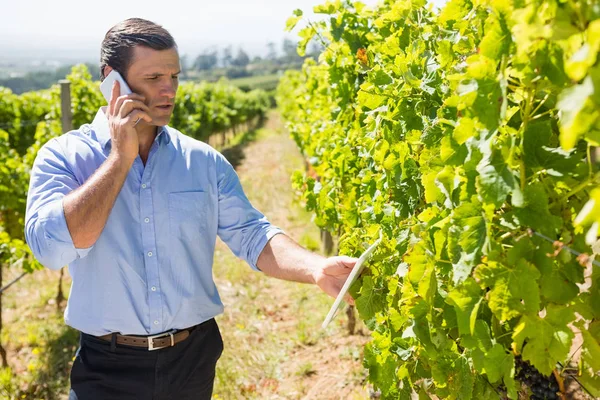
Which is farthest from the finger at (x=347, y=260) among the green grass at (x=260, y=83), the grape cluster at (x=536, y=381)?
the green grass at (x=260, y=83)

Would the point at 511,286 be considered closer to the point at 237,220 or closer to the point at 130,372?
the point at 237,220

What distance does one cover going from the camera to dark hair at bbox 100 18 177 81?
2.38 meters

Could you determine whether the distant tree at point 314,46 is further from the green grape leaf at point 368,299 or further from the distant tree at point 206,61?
the distant tree at point 206,61

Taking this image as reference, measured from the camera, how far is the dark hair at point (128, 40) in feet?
7.80

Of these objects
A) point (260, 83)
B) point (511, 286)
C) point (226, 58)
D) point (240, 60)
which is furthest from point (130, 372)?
point (226, 58)

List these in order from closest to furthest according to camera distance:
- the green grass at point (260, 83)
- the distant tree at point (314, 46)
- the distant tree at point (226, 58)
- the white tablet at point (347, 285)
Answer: the white tablet at point (347, 285) < the distant tree at point (314, 46) < the green grass at point (260, 83) < the distant tree at point (226, 58)

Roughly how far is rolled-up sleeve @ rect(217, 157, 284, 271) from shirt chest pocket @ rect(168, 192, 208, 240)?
114 mm

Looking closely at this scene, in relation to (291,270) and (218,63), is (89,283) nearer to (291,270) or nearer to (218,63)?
(291,270)

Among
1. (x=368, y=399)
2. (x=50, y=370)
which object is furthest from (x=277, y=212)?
(x=368, y=399)

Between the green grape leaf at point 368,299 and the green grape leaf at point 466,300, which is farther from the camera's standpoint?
the green grape leaf at point 368,299

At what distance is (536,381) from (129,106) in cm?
167

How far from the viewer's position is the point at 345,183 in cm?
387

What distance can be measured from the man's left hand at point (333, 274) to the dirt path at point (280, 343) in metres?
1.73

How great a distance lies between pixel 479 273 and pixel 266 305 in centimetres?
530
